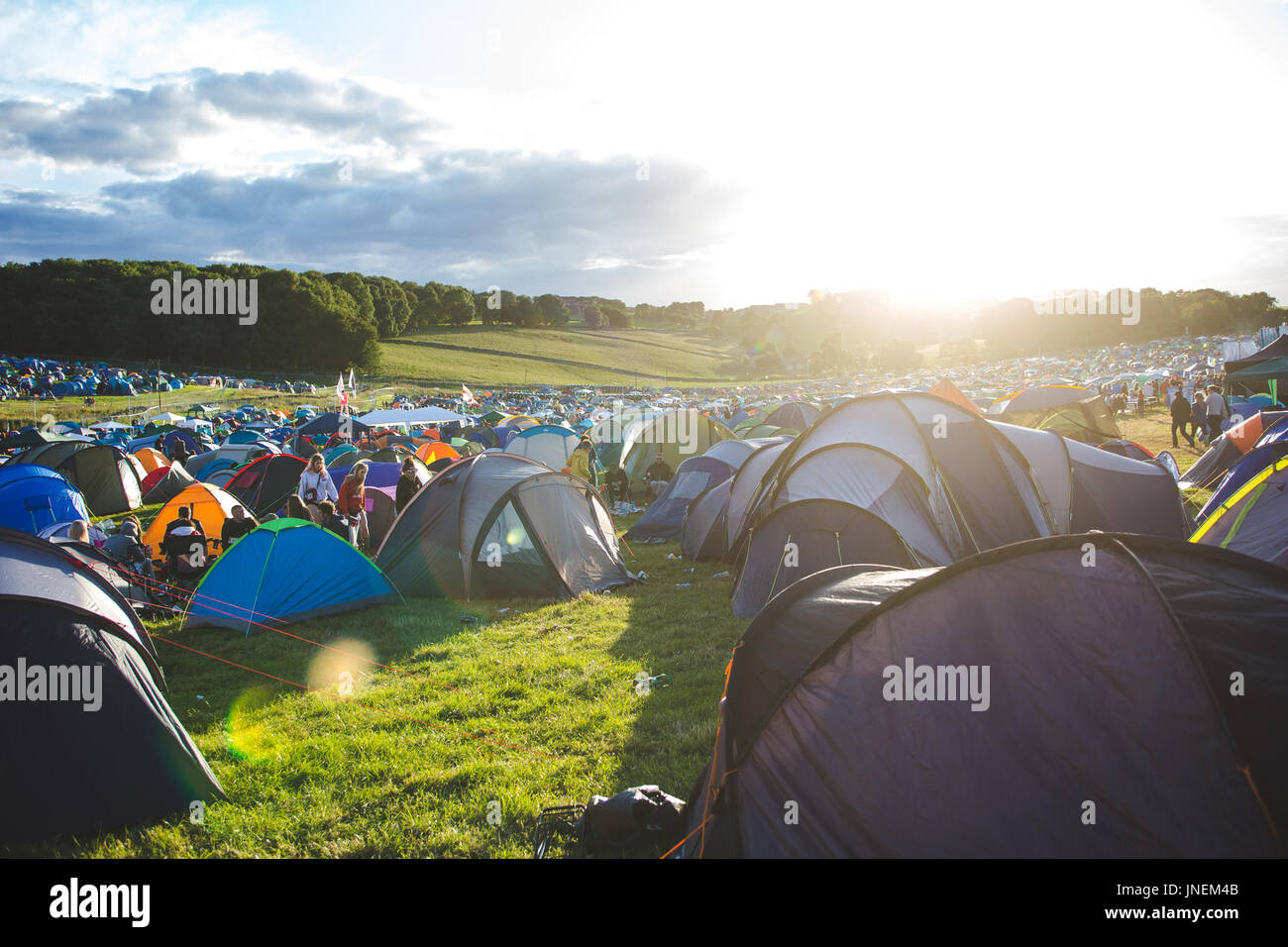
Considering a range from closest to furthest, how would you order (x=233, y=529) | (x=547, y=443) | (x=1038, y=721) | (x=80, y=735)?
(x=1038, y=721)
(x=80, y=735)
(x=233, y=529)
(x=547, y=443)

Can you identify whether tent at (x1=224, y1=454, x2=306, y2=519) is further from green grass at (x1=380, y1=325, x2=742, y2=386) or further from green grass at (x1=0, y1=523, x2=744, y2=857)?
green grass at (x1=380, y1=325, x2=742, y2=386)

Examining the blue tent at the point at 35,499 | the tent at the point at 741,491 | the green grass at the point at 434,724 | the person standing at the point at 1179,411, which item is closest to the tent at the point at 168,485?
the blue tent at the point at 35,499

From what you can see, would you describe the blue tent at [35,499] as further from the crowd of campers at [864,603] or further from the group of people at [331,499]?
the group of people at [331,499]

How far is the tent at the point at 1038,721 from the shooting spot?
8.22 ft

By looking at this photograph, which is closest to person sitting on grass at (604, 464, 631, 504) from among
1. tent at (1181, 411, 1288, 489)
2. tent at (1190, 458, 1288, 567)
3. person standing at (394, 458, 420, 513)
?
person standing at (394, 458, 420, 513)

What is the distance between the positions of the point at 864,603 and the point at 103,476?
2082 cm

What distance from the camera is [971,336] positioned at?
115m

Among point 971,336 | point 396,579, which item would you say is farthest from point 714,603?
point 971,336

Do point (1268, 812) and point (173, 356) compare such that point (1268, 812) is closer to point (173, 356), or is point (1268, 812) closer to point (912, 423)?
point (912, 423)

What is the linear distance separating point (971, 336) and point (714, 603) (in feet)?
397

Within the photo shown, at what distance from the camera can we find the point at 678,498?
14211 mm

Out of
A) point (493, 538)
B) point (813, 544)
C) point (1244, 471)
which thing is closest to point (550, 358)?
point (493, 538)

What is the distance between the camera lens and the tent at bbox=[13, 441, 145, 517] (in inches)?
696

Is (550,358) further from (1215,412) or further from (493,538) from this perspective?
(493,538)
